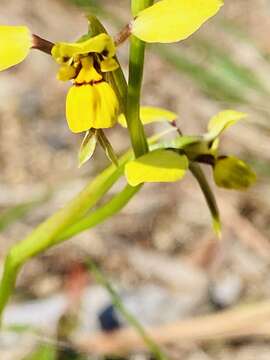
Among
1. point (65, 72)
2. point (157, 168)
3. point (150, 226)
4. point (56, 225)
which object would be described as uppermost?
point (65, 72)

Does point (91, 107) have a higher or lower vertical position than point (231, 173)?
higher

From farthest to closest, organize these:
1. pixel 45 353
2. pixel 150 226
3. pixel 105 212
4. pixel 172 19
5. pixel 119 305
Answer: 1. pixel 150 226
2. pixel 45 353
3. pixel 119 305
4. pixel 105 212
5. pixel 172 19

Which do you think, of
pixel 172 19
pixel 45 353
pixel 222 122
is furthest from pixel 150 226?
pixel 172 19

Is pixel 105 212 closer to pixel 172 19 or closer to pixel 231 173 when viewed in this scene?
pixel 231 173

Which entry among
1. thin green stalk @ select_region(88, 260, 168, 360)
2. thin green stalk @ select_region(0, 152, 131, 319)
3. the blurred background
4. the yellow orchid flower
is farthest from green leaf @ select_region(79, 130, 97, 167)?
the blurred background

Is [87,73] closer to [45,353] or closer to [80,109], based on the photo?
[80,109]

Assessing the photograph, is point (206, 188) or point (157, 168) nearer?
point (157, 168)

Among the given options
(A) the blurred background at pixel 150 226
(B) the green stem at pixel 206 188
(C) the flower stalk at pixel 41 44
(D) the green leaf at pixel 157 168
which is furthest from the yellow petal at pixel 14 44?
(A) the blurred background at pixel 150 226


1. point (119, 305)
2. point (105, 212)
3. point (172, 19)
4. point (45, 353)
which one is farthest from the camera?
point (45, 353)
